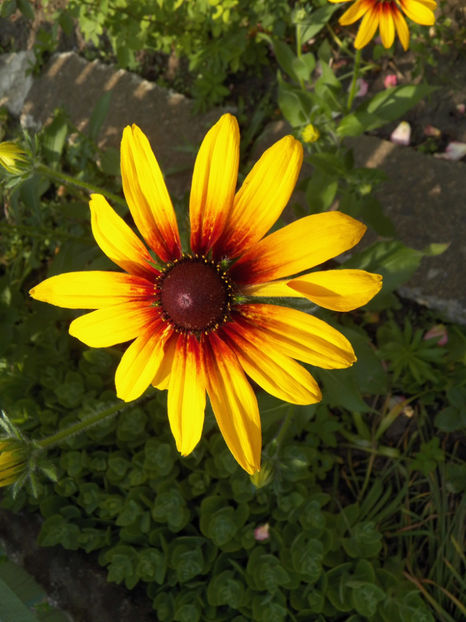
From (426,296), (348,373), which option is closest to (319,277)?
(348,373)

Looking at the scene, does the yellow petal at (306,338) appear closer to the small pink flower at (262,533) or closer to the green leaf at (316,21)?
the small pink flower at (262,533)

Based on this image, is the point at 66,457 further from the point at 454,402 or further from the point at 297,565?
the point at 454,402

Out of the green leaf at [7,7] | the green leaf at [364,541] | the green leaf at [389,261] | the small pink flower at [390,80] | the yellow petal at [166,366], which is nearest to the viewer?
the yellow petal at [166,366]

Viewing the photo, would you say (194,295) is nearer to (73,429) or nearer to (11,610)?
(73,429)

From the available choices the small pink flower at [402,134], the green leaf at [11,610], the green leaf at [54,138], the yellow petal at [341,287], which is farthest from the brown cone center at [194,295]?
the small pink flower at [402,134]

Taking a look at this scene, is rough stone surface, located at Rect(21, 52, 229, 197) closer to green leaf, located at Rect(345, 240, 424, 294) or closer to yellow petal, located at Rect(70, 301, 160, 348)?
green leaf, located at Rect(345, 240, 424, 294)
